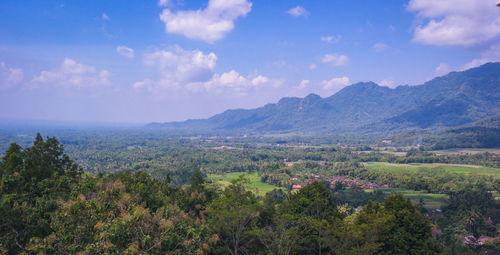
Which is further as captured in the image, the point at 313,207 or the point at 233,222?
the point at 313,207

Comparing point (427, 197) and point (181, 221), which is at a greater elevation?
point (181, 221)

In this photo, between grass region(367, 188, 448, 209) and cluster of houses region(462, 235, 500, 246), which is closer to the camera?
cluster of houses region(462, 235, 500, 246)

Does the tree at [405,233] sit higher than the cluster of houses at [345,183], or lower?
higher

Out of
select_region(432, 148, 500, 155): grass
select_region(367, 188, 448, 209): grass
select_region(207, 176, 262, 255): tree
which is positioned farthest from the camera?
select_region(432, 148, 500, 155): grass

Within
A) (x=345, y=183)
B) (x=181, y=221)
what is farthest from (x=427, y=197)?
(x=181, y=221)

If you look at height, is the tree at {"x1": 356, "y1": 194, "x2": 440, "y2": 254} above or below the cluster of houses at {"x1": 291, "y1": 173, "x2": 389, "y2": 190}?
above

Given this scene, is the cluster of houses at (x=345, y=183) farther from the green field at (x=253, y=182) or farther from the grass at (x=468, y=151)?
the grass at (x=468, y=151)

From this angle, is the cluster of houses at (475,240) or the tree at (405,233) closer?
the tree at (405,233)

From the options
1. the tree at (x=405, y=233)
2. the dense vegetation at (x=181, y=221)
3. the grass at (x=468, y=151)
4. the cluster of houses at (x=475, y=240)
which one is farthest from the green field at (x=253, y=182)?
the grass at (x=468, y=151)

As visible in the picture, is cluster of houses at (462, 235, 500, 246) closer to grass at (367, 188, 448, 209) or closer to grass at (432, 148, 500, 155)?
grass at (367, 188, 448, 209)

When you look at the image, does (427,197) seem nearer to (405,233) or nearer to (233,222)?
(405,233)

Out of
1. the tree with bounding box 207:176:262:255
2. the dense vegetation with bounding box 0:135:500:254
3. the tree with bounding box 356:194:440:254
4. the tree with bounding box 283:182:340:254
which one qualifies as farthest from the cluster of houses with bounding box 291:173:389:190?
the tree with bounding box 207:176:262:255
